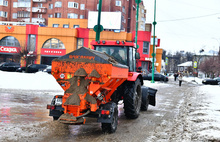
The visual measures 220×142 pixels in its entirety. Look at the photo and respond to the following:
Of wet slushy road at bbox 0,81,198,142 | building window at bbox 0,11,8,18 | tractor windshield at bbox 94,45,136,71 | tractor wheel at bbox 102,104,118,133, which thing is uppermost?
building window at bbox 0,11,8,18

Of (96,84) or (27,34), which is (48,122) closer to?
(96,84)

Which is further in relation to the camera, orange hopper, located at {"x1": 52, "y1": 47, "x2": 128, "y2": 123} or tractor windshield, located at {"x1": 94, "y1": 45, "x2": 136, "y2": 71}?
tractor windshield, located at {"x1": 94, "y1": 45, "x2": 136, "y2": 71}

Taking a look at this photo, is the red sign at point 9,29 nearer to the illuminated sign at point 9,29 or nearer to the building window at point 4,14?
the illuminated sign at point 9,29

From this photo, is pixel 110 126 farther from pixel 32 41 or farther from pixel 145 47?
pixel 145 47

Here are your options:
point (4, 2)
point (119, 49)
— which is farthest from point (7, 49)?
point (119, 49)

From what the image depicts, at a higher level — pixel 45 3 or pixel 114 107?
pixel 45 3

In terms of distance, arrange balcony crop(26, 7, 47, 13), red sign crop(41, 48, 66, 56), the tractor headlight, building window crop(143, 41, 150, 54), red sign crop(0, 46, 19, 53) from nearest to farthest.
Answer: the tractor headlight < red sign crop(41, 48, 66, 56) < red sign crop(0, 46, 19, 53) < building window crop(143, 41, 150, 54) < balcony crop(26, 7, 47, 13)

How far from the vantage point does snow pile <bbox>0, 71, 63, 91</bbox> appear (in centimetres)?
1953

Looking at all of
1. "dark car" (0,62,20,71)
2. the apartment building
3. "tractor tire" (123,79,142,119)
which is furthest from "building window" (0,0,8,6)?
"tractor tire" (123,79,142,119)

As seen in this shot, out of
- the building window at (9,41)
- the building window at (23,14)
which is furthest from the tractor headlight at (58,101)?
the building window at (23,14)

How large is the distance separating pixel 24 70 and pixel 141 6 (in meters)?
54.4

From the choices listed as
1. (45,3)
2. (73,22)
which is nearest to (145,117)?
(73,22)

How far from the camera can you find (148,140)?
639 cm

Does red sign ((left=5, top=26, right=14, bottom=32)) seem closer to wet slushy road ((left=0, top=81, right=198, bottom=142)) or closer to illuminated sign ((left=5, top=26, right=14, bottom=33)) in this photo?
illuminated sign ((left=5, top=26, right=14, bottom=33))
